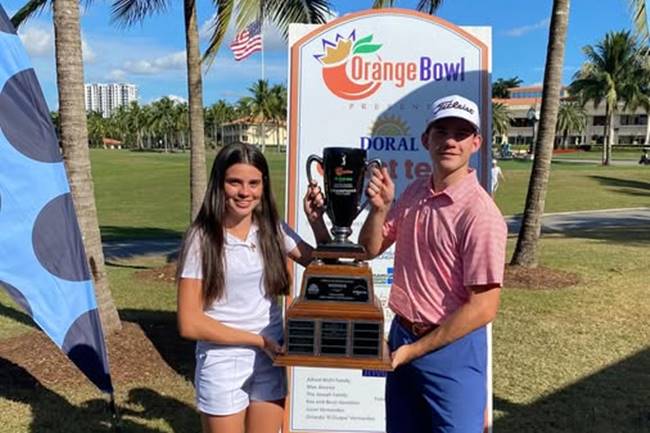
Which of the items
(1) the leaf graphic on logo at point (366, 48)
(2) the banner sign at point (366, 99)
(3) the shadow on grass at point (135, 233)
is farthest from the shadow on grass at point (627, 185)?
(1) the leaf graphic on logo at point (366, 48)

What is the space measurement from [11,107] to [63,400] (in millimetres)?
2403

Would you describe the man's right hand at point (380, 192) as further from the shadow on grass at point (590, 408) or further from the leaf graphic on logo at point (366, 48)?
the shadow on grass at point (590, 408)

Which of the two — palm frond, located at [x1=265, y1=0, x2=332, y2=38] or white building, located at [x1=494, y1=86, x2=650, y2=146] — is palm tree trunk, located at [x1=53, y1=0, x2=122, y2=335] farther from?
white building, located at [x1=494, y1=86, x2=650, y2=146]

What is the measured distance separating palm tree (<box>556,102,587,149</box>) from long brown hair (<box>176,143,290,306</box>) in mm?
91490

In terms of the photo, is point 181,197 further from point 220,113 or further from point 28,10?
point 220,113

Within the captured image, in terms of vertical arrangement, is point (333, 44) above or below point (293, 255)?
above

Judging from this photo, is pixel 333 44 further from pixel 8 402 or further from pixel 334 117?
pixel 8 402

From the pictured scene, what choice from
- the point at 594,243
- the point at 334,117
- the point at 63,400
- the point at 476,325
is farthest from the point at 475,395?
the point at 594,243

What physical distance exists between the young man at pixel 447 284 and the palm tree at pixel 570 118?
91.5m

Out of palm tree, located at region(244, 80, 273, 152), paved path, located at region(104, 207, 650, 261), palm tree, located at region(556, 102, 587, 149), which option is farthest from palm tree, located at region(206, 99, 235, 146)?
paved path, located at region(104, 207, 650, 261)

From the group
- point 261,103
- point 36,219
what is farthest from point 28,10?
point 261,103

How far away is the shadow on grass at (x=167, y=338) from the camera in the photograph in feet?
19.5

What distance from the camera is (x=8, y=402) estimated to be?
199 inches

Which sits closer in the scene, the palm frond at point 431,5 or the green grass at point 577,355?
the green grass at point 577,355
